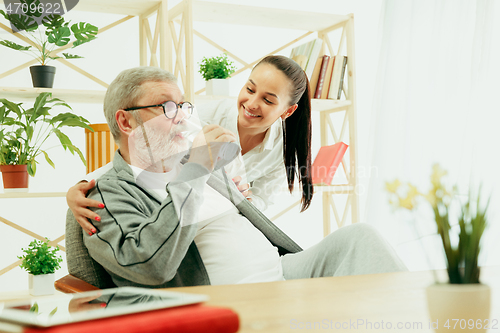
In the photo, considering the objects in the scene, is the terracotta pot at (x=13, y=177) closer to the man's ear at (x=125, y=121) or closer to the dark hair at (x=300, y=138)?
the man's ear at (x=125, y=121)

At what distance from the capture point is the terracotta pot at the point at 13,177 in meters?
1.91

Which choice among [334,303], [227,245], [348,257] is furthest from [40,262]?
[334,303]

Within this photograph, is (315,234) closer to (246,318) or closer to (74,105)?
(74,105)

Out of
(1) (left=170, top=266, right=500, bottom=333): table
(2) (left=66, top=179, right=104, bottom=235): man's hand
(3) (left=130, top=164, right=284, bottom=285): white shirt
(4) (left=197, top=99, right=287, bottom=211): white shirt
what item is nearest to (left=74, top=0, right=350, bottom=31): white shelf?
(4) (left=197, top=99, right=287, bottom=211): white shirt

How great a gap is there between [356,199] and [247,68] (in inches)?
36.9

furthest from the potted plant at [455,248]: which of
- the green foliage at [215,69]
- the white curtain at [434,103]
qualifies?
the green foliage at [215,69]

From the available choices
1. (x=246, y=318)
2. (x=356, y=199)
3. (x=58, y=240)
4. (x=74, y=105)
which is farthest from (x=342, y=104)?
(x=246, y=318)

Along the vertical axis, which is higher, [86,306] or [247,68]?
[247,68]

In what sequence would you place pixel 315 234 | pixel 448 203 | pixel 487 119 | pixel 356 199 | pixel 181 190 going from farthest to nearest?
pixel 315 234, pixel 356 199, pixel 487 119, pixel 181 190, pixel 448 203

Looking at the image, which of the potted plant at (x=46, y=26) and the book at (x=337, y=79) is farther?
the book at (x=337, y=79)

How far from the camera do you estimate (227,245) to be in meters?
1.16

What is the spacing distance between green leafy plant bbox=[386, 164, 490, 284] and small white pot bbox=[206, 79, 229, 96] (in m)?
1.90

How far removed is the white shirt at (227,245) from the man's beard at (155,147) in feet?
0.09

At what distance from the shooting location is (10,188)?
6.30ft
